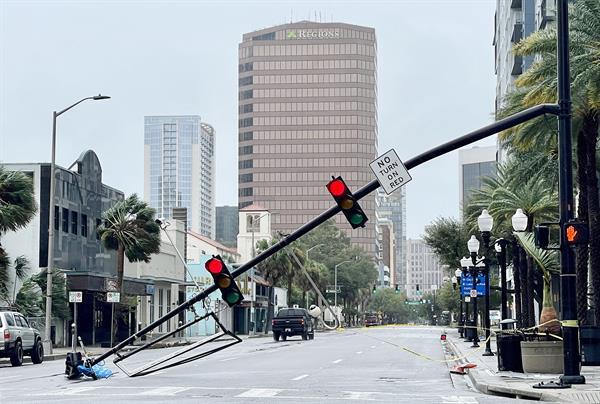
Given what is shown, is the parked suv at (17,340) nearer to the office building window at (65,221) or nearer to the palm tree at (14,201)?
the palm tree at (14,201)

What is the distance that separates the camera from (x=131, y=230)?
53.8 metres

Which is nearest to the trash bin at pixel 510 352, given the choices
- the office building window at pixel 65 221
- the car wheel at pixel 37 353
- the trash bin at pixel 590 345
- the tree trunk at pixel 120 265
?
the trash bin at pixel 590 345


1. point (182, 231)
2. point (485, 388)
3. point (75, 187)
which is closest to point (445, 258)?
point (182, 231)

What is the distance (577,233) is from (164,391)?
8077 mm

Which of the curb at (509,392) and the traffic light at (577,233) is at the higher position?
the traffic light at (577,233)

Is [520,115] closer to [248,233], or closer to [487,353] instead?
[487,353]

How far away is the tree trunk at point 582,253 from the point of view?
30.6 meters

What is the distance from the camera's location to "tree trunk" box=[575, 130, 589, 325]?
3056cm

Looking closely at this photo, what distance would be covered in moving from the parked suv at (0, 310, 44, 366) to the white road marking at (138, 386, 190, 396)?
13663 millimetres

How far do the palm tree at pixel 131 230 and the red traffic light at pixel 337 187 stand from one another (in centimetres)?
4138

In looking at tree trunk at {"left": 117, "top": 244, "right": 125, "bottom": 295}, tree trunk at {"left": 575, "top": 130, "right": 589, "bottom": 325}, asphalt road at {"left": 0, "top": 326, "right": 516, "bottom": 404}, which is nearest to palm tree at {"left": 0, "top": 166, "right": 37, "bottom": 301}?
tree trunk at {"left": 117, "top": 244, "right": 125, "bottom": 295}

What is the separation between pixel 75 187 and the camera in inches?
2240

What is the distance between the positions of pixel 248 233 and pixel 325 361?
11777 cm

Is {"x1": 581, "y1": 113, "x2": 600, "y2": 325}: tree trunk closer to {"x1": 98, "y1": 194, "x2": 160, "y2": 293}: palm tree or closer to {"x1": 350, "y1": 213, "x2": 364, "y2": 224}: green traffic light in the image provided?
{"x1": 350, "y1": 213, "x2": 364, "y2": 224}: green traffic light
